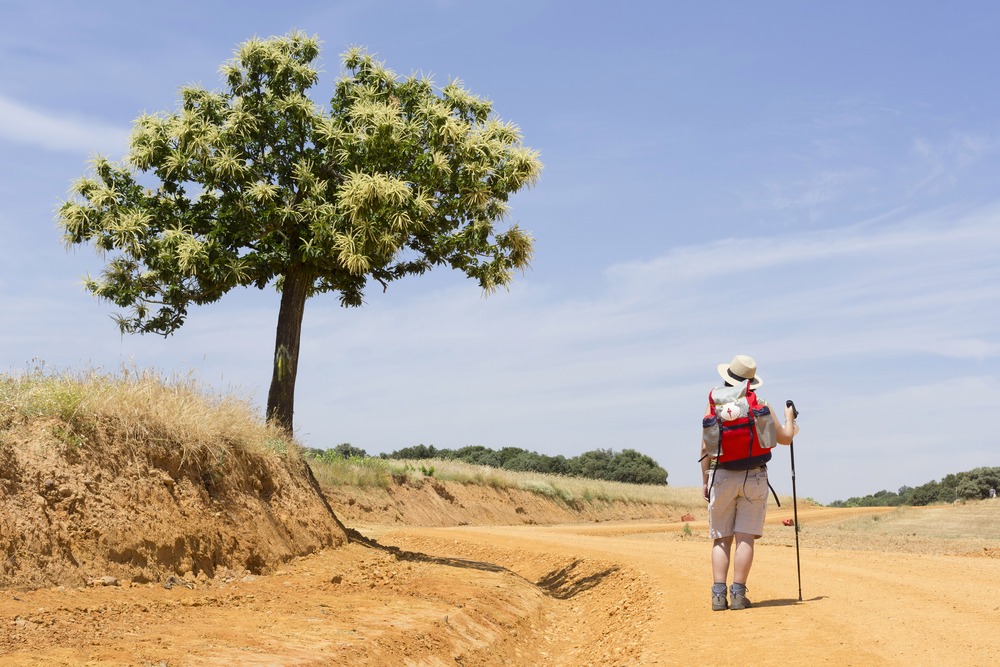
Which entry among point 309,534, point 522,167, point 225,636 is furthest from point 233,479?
point 522,167

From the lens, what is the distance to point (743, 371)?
9812 mm

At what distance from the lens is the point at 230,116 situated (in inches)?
696

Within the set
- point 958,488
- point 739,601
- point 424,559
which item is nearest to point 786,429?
point 739,601

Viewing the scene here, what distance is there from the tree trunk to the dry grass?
138 inches

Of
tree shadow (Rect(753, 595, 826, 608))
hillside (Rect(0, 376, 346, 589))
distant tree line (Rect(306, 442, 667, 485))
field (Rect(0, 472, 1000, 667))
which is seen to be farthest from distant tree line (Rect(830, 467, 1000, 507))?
hillside (Rect(0, 376, 346, 589))

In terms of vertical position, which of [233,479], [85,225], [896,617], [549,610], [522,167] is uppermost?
[522,167]

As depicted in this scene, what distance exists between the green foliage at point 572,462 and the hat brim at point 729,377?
62.1 m

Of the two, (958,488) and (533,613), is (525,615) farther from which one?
(958,488)

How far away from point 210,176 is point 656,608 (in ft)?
40.6

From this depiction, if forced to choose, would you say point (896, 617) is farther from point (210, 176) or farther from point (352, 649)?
point (210, 176)

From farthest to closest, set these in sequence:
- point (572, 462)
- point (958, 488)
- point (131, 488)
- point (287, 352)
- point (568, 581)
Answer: point (572, 462), point (958, 488), point (287, 352), point (568, 581), point (131, 488)

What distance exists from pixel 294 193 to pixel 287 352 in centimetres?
337

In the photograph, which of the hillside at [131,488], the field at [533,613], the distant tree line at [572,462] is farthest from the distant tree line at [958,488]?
the hillside at [131,488]

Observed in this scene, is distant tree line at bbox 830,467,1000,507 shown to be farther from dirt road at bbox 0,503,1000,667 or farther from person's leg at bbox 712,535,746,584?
person's leg at bbox 712,535,746,584
